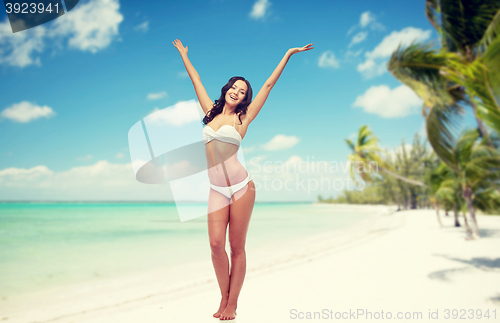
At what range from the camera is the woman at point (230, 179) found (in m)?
2.14

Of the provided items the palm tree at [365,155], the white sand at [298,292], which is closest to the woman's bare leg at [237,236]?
the white sand at [298,292]

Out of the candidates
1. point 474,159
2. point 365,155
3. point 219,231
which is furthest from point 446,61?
point 365,155

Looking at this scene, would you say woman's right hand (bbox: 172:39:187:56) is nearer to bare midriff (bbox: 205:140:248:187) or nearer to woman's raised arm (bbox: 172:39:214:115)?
woman's raised arm (bbox: 172:39:214:115)

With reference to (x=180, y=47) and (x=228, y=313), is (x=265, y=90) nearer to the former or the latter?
(x=180, y=47)

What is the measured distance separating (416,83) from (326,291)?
6456 mm

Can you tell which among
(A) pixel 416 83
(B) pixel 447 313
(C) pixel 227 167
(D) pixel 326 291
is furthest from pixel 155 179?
(A) pixel 416 83

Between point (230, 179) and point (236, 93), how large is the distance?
2.31 ft

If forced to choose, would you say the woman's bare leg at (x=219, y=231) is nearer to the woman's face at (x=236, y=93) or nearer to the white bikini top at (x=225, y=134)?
the white bikini top at (x=225, y=134)

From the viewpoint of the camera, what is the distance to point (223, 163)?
2178mm

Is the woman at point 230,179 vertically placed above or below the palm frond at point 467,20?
below

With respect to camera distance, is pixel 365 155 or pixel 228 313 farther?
pixel 365 155

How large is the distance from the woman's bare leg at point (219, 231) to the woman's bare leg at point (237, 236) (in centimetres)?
5

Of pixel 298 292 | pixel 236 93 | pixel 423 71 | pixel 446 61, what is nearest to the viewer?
pixel 236 93

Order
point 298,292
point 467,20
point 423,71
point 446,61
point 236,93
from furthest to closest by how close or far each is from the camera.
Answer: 1. point 423,71
2. point 467,20
3. point 446,61
4. point 298,292
5. point 236,93
